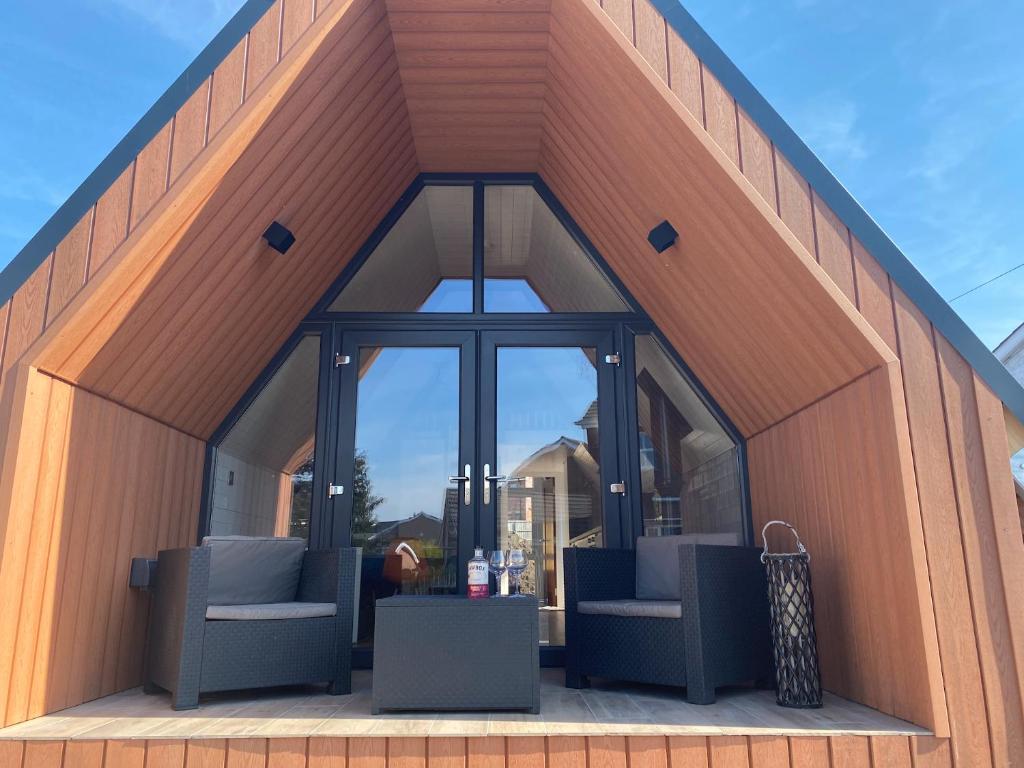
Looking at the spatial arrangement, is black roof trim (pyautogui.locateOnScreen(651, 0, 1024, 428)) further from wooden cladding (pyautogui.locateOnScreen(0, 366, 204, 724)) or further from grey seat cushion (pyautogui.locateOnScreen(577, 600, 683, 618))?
wooden cladding (pyautogui.locateOnScreen(0, 366, 204, 724))

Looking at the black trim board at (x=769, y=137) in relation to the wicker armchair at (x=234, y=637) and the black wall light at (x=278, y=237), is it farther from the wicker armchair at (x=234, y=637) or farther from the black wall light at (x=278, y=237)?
the wicker armchair at (x=234, y=637)

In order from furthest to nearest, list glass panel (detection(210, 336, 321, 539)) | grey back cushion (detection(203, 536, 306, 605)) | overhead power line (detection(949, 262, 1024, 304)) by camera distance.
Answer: overhead power line (detection(949, 262, 1024, 304)) → glass panel (detection(210, 336, 321, 539)) → grey back cushion (detection(203, 536, 306, 605))

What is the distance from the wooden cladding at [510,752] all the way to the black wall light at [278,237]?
2465mm

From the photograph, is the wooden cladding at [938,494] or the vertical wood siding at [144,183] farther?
the vertical wood siding at [144,183]

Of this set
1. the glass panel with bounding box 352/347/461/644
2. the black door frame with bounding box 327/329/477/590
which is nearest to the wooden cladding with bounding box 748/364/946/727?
the black door frame with bounding box 327/329/477/590

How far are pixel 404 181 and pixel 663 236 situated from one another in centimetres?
207

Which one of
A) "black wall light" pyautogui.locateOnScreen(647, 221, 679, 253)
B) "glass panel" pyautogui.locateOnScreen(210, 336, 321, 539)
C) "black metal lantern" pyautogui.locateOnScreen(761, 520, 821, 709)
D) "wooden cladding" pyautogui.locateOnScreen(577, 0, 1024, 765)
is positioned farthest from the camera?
"glass panel" pyautogui.locateOnScreen(210, 336, 321, 539)

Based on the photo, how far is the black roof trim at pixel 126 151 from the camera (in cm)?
324

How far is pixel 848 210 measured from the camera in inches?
128

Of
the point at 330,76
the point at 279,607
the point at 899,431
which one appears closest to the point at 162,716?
the point at 279,607

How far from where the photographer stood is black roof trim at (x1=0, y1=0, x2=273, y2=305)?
3236 mm

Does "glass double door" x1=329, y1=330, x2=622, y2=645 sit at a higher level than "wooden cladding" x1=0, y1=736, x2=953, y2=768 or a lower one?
higher

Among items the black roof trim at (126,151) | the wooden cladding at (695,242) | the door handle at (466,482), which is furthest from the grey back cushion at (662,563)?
the black roof trim at (126,151)

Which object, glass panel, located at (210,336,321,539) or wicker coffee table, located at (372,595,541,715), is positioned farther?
glass panel, located at (210,336,321,539)
